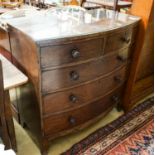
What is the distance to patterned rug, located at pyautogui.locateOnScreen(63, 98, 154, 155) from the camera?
1.49 m

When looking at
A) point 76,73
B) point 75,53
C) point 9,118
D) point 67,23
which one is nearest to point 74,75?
point 76,73

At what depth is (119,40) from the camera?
4.48 feet

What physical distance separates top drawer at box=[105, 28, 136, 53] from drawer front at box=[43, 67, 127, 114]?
22cm

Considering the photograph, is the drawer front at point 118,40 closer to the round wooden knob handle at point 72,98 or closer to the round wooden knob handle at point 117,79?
the round wooden knob handle at point 117,79

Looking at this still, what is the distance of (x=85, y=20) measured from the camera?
1374 mm

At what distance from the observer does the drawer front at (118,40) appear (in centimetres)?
129

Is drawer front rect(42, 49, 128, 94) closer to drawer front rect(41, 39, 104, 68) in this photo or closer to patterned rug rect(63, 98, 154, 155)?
drawer front rect(41, 39, 104, 68)

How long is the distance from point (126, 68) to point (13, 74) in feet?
3.13

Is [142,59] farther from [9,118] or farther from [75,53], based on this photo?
[9,118]

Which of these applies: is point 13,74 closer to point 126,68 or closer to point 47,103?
point 47,103

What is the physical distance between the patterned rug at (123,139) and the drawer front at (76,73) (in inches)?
21.3

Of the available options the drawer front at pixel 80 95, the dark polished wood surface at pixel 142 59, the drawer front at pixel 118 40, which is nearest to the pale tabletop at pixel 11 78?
the drawer front at pixel 80 95

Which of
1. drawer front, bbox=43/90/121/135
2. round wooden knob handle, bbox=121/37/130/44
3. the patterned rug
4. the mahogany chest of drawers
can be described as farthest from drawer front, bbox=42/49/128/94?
the patterned rug

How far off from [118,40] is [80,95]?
46cm
